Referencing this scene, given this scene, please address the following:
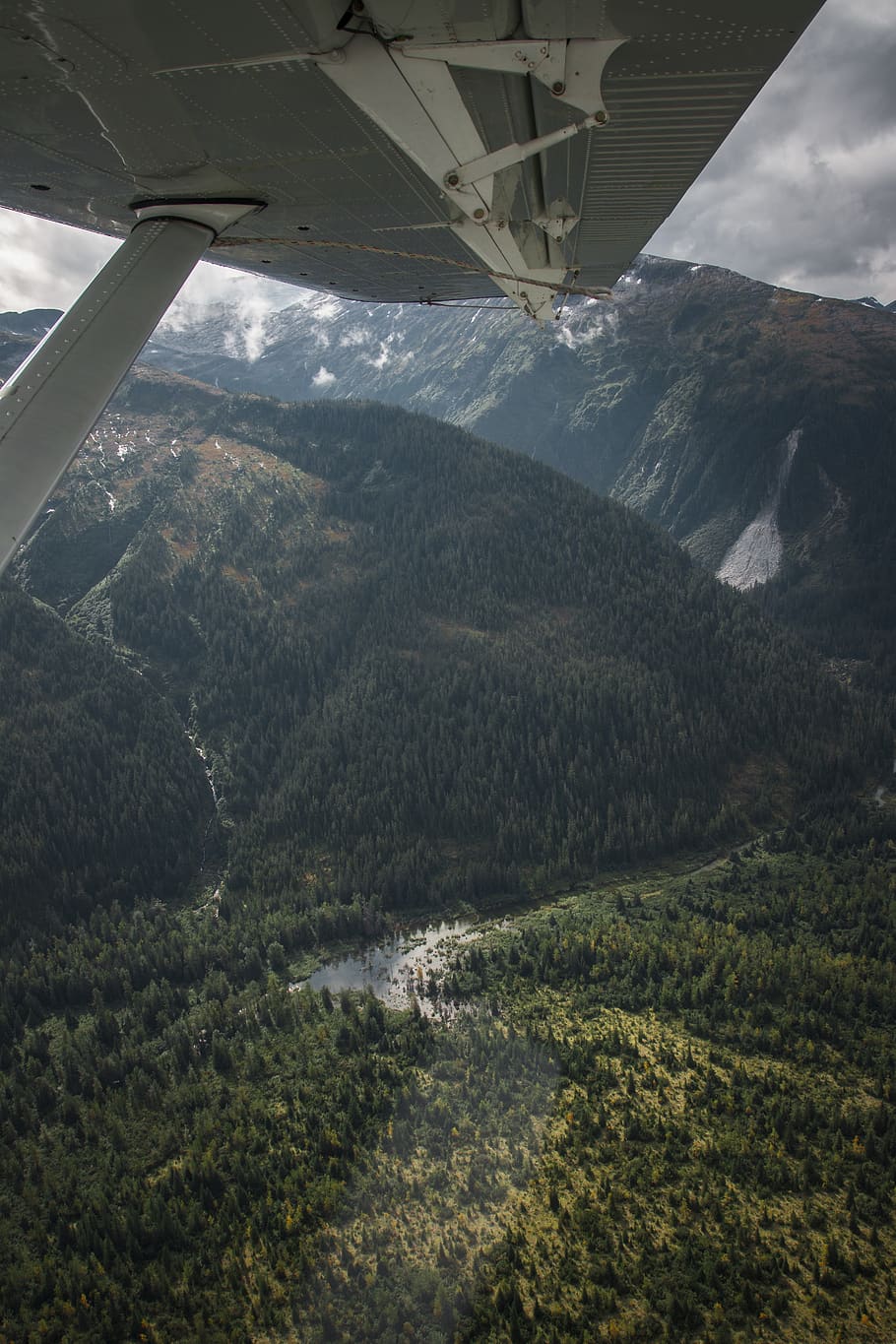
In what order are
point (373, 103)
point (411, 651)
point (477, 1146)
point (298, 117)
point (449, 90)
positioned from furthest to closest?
1. point (411, 651)
2. point (477, 1146)
3. point (298, 117)
4. point (373, 103)
5. point (449, 90)

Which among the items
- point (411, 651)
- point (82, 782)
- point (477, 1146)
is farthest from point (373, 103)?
point (411, 651)

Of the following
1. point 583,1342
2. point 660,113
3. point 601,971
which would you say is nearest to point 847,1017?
point 601,971

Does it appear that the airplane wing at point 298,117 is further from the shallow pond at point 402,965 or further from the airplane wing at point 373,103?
the shallow pond at point 402,965

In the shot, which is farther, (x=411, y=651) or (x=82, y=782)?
(x=411, y=651)

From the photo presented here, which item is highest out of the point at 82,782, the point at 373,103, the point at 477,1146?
the point at 373,103

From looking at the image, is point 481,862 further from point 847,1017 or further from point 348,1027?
point 847,1017

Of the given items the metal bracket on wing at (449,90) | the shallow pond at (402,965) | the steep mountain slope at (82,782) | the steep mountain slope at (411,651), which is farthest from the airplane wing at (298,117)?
the steep mountain slope at (82,782)

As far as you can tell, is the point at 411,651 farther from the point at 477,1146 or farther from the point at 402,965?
the point at 477,1146

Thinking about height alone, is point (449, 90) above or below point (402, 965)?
above
